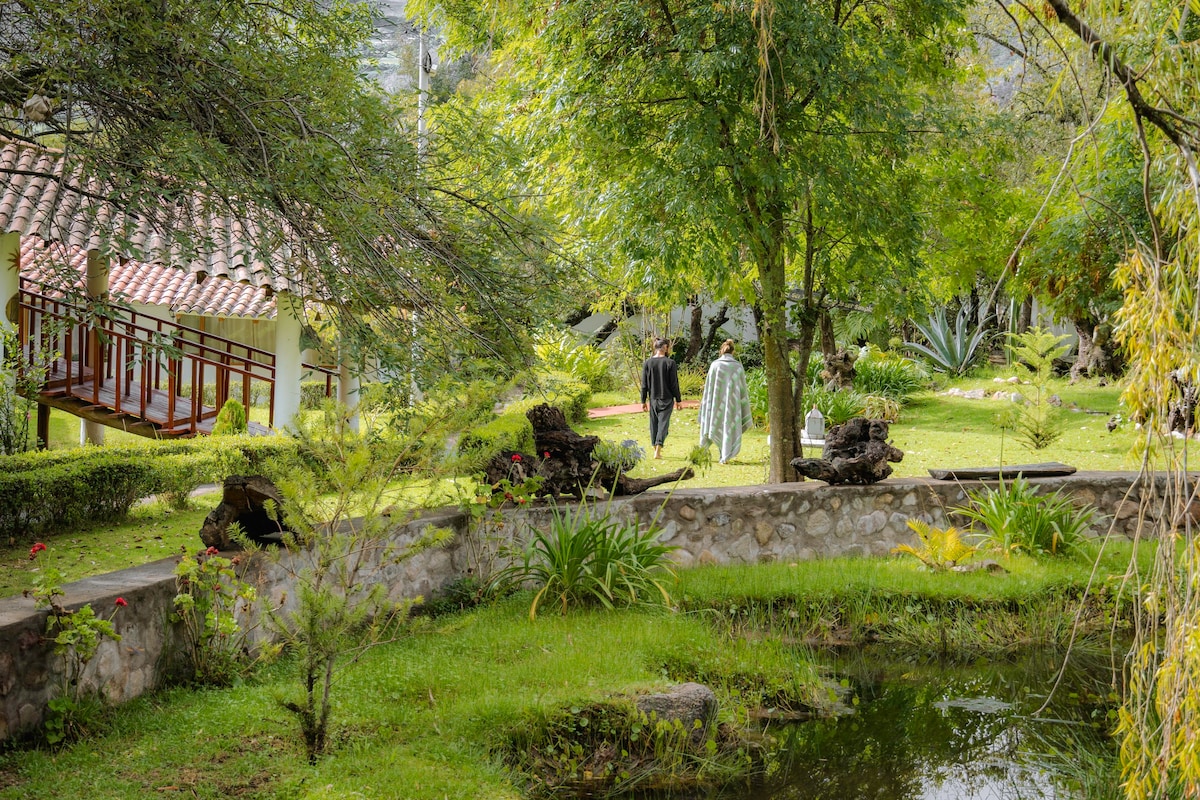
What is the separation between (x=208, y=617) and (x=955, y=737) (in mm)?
4080

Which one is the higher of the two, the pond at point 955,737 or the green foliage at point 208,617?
the green foliage at point 208,617

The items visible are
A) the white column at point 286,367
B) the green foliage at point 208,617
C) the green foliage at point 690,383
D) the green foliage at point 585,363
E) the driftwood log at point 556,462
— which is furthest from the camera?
the green foliage at point 690,383

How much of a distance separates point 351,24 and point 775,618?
16.3ft

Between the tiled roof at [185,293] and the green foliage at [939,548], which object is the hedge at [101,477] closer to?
the green foliage at [939,548]

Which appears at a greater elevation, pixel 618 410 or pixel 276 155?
pixel 276 155

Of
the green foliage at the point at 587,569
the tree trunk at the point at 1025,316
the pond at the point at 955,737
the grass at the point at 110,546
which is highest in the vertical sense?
the tree trunk at the point at 1025,316

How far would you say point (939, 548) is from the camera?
26.5 ft

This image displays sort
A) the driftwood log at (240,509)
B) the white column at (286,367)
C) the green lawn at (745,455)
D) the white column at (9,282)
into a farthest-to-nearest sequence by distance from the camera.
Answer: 1. the white column at (286,367)
2. the white column at (9,282)
3. the green lawn at (745,455)
4. the driftwood log at (240,509)

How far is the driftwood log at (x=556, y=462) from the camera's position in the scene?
782 centimetres

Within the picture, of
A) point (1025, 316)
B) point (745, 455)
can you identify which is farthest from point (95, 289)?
point (1025, 316)

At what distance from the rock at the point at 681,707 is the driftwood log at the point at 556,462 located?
105 inches

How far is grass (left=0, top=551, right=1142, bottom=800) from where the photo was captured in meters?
4.20

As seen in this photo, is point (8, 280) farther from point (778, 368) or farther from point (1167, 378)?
point (1167, 378)

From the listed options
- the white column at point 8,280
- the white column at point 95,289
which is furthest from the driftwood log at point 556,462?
the white column at point 8,280
